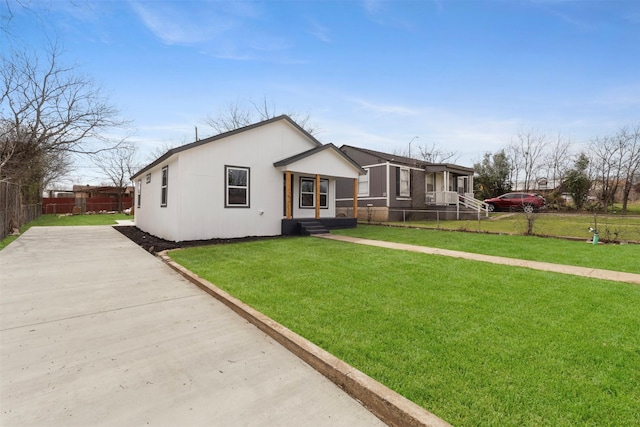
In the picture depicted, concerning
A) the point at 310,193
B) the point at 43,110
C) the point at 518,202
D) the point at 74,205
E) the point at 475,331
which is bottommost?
the point at 475,331

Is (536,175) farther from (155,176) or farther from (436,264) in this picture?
(155,176)

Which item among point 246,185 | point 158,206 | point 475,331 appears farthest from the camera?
point 158,206

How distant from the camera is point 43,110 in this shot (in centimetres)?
1316

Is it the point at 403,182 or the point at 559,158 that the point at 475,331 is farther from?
the point at 559,158

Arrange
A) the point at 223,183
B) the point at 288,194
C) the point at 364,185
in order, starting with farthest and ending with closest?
the point at 364,185 < the point at 288,194 < the point at 223,183

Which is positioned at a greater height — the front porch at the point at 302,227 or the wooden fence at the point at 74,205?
the wooden fence at the point at 74,205

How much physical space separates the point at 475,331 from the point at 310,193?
10.9 m

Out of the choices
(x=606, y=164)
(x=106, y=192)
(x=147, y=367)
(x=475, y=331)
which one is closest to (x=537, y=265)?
(x=475, y=331)

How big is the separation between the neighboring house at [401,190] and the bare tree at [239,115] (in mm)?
11797

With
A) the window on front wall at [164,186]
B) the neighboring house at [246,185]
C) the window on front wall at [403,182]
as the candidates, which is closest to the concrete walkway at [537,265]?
the neighboring house at [246,185]

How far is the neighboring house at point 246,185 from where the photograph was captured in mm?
10172

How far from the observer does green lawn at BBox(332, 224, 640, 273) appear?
21.0 ft

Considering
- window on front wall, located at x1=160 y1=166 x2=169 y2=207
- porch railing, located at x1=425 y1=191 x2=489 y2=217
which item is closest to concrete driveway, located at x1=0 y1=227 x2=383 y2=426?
window on front wall, located at x1=160 y1=166 x2=169 y2=207

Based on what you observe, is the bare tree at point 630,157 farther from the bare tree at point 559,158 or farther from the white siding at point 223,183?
the white siding at point 223,183
